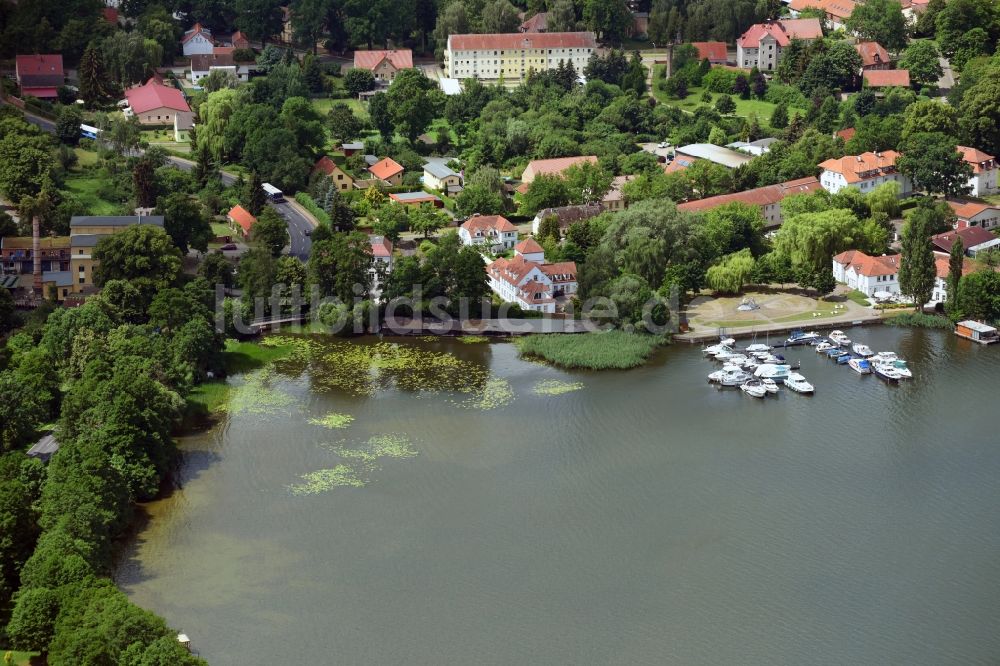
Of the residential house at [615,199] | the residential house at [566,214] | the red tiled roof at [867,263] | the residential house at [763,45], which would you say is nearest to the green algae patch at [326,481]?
the residential house at [566,214]

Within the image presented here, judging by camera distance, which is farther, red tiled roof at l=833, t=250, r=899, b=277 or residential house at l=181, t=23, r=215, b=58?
residential house at l=181, t=23, r=215, b=58

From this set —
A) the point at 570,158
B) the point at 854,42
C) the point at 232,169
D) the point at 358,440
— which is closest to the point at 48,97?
the point at 232,169

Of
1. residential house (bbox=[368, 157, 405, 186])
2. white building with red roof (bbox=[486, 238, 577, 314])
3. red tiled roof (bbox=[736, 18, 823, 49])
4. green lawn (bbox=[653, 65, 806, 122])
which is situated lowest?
white building with red roof (bbox=[486, 238, 577, 314])

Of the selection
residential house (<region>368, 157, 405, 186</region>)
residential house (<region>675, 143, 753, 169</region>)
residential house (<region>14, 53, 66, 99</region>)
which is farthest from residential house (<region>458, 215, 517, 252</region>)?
residential house (<region>14, 53, 66, 99</region>)

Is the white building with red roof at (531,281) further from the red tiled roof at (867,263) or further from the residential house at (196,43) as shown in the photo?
the residential house at (196,43)

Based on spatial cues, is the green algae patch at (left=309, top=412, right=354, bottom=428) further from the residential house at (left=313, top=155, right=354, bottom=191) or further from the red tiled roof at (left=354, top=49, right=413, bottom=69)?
the red tiled roof at (left=354, top=49, right=413, bottom=69)

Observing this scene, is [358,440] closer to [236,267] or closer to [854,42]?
[236,267]

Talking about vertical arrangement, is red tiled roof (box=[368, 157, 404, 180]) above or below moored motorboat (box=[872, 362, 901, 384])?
above
